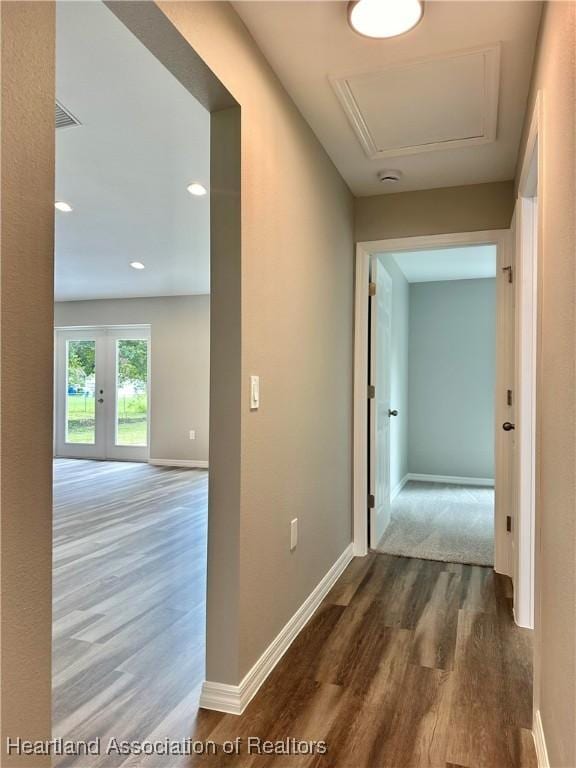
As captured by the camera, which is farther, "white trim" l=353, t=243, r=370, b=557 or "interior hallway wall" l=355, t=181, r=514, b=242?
"white trim" l=353, t=243, r=370, b=557

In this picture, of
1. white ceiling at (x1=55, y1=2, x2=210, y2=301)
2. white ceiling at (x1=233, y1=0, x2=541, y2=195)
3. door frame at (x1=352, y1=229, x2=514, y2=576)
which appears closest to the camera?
white ceiling at (x1=233, y1=0, x2=541, y2=195)

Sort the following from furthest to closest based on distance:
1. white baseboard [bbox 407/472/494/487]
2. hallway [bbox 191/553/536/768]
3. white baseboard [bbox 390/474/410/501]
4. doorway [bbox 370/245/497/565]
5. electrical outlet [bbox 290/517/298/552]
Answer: white baseboard [bbox 407/472/494/487], doorway [bbox 370/245/497/565], white baseboard [bbox 390/474/410/501], electrical outlet [bbox 290/517/298/552], hallway [bbox 191/553/536/768]

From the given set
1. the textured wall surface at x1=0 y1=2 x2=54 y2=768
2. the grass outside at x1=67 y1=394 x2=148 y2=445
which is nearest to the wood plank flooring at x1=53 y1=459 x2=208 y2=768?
the textured wall surface at x1=0 y1=2 x2=54 y2=768

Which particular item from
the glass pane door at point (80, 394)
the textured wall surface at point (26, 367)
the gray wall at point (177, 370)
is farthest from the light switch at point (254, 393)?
the glass pane door at point (80, 394)

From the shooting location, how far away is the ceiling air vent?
240 centimetres

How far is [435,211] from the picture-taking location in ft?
10.7

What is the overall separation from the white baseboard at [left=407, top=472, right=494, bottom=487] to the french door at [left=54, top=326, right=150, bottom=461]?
3892mm

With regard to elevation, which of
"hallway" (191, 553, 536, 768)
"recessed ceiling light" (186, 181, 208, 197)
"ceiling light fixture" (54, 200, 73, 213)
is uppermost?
"ceiling light fixture" (54, 200, 73, 213)

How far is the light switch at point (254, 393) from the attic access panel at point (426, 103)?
4.28 ft

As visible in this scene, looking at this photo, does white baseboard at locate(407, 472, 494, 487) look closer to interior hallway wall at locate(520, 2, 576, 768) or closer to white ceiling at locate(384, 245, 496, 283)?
white ceiling at locate(384, 245, 496, 283)

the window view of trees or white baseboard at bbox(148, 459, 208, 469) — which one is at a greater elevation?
the window view of trees

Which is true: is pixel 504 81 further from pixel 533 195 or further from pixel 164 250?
pixel 164 250

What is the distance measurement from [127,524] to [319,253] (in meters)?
2.80

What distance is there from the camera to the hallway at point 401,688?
156cm
